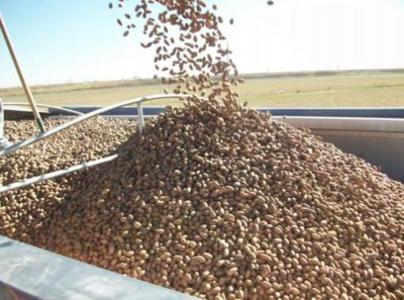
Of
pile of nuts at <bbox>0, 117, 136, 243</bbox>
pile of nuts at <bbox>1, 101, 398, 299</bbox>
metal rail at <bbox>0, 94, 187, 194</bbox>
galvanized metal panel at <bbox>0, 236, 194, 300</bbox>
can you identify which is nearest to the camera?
galvanized metal panel at <bbox>0, 236, 194, 300</bbox>

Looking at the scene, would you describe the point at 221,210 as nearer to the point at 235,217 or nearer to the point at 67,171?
the point at 235,217

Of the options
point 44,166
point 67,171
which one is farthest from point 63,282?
point 44,166

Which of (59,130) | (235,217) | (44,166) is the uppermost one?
(59,130)

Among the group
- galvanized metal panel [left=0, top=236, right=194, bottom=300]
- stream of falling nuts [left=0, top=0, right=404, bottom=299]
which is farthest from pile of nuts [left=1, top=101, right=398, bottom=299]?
galvanized metal panel [left=0, top=236, right=194, bottom=300]

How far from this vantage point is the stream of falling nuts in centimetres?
190

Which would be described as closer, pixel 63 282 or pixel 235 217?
pixel 63 282

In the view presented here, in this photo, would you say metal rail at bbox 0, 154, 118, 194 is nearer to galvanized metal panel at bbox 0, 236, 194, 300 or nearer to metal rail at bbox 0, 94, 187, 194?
metal rail at bbox 0, 94, 187, 194

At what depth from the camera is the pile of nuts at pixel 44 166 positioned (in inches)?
94.4

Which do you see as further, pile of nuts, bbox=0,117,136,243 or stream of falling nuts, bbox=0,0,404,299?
pile of nuts, bbox=0,117,136,243

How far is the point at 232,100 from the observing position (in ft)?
9.98

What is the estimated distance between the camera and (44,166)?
9.25 ft

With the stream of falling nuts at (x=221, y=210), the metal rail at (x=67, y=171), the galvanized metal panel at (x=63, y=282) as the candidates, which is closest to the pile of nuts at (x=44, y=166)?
the stream of falling nuts at (x=221, y=210)

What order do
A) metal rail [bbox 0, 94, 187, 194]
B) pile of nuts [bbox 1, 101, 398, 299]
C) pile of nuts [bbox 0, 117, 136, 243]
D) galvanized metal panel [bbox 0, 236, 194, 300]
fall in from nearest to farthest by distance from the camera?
galvanized metal panel [bbox 0, 236, 194, 300] → pile of nuts [bbox 1, 101, 398, 299] → metal rail [bbox 0, 94, 187, 194] → pile of nuts [bbox 0, 117, 136, 243]

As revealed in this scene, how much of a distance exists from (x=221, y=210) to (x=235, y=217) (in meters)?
0.07
